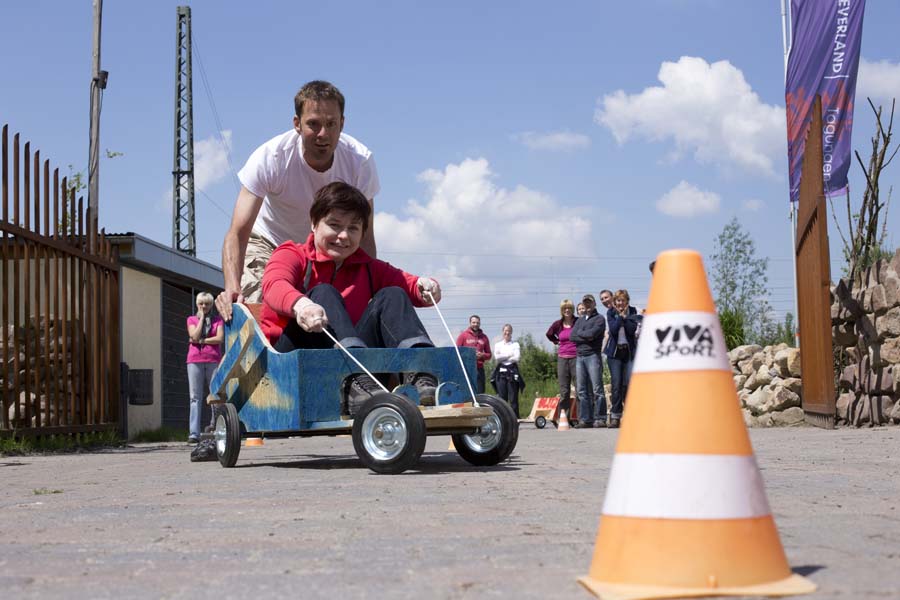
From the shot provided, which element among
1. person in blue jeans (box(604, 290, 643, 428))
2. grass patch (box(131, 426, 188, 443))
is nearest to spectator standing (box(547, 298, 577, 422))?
person in blue jeans (box(604, 290, 643, 428))

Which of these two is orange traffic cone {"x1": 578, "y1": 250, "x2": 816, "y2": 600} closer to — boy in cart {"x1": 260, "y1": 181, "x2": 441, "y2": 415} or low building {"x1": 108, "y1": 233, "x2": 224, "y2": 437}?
boy in cart {"x1": 260, "y1": 181, "x2": 441, "y2": 415}

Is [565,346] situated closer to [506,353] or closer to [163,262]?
[506,353]

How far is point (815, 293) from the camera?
429 inches

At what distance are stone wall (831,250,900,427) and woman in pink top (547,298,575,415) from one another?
15.3 feet

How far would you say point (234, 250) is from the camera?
6773 mm

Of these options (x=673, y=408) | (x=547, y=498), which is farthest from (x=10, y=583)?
(x=547, y=498)

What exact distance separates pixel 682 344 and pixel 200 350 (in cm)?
987

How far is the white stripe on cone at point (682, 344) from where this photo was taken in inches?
106

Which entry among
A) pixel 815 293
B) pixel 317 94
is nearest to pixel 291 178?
pixel 317 94

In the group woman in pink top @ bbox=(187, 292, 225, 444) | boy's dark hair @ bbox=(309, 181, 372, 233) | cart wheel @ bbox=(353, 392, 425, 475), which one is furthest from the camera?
woman in pink top @ bbox=(187, 292, 225, 444)

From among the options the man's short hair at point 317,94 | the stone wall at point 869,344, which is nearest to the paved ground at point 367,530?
the man's short hair at point 317,94

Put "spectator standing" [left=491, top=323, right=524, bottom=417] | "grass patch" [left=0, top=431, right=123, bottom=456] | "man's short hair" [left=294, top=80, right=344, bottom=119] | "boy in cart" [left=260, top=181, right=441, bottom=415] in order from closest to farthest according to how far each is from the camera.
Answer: "boy in cart" [left=260, top=181, right=441, bottom=415]
"man's short hair" [left=294, top=80, right=344, bottom=119]
"grass patch" [left=0, top=431, right=123, bottom=456]
"spectator standing" [left=491, top=323, right=524, bottom=417]

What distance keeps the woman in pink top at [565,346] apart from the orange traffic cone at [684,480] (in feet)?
42.7

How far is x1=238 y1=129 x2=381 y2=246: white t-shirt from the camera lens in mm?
6781
